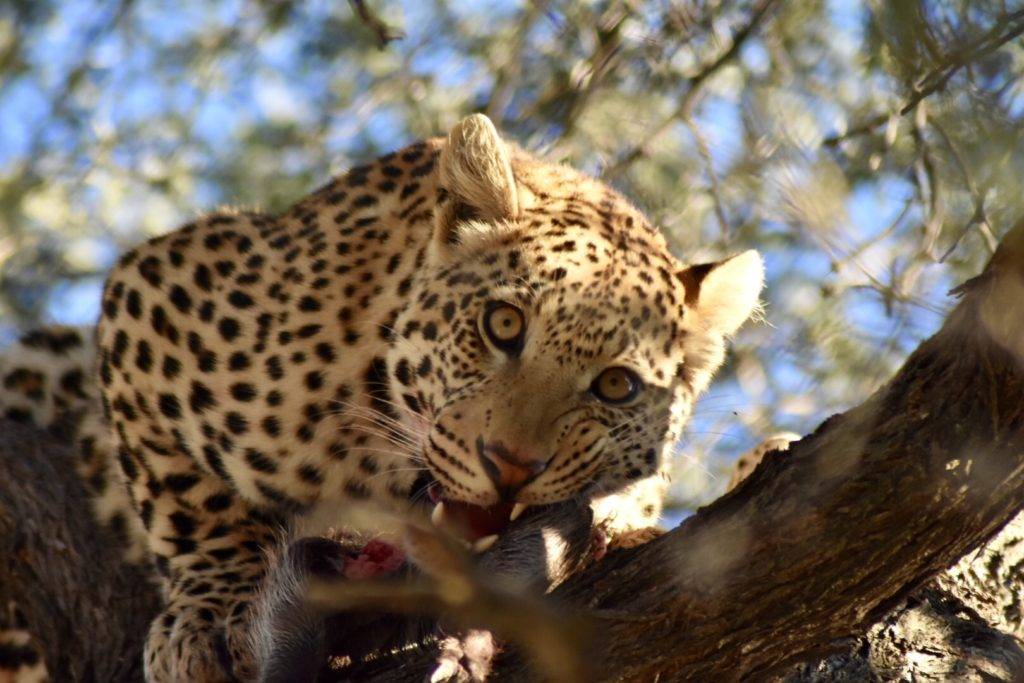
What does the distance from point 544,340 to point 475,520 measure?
0.69 m

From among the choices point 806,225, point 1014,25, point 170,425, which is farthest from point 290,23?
point 1014,25

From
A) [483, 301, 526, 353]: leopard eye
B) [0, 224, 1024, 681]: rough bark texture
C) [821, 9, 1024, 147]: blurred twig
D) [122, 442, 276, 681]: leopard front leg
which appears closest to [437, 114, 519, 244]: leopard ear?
[483, 301, 526, 353]: leopard eye

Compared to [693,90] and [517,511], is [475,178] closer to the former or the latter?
[517,511]

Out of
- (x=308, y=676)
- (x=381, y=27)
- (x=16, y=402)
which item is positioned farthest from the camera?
(x=16, y=402)

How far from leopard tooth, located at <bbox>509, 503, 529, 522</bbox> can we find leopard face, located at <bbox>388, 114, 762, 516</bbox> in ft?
0.31

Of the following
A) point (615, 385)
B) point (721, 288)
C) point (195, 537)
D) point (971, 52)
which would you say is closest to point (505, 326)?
point (615, 385)

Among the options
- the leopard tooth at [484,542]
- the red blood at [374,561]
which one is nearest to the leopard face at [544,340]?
the leopard tooth at [484,542]

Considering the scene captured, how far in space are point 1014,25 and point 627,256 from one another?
2.07 metres

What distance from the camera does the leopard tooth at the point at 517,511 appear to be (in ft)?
16.2

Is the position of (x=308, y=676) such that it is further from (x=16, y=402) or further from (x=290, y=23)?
(x=290, y=23)

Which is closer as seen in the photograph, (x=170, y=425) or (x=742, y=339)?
(x=170, y=425)

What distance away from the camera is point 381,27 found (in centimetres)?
568

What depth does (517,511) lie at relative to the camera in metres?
5.00

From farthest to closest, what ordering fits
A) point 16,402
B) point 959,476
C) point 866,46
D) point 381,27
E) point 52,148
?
point 52,148 < point 16,402 < point 381,27 < point 866,46 < point 959,476
